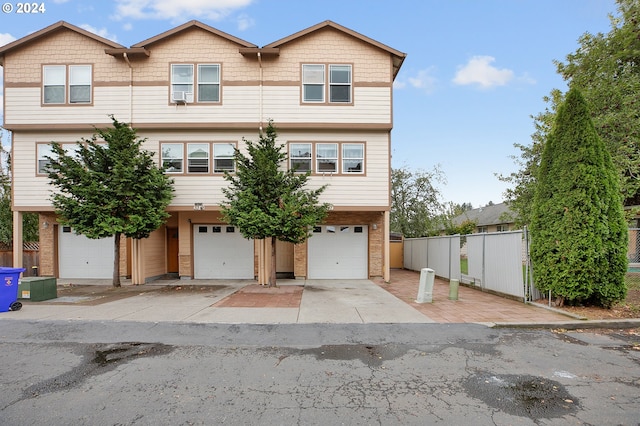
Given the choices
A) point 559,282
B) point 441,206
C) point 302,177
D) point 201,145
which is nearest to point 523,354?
point 559,282

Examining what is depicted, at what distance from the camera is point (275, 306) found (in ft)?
28.4

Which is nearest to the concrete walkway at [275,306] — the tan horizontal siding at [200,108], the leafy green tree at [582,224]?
the leafy green tree at [582,224]

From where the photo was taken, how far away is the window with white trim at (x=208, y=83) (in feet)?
42.8

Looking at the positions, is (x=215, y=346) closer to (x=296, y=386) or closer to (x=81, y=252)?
(x=296, y=386)

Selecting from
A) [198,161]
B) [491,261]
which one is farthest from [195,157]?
[491,261]

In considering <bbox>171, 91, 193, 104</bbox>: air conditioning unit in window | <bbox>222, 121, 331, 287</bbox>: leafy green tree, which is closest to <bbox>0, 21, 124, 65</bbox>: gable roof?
<bbox>171, 91, 193, 104</bbox>: air conditioning unit in window

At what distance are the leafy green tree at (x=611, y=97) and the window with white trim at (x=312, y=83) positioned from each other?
9.45 m

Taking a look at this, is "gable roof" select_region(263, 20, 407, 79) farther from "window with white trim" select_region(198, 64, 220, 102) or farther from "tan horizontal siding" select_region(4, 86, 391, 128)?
"window with white trim" select_region(198, 64, 220, 102)

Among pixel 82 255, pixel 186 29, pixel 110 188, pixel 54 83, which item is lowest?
pixel 82 255

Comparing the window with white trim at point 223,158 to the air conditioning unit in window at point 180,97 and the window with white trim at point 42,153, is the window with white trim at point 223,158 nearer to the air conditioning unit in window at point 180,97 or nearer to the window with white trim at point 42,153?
the air conditioning unit in window at point 180,97

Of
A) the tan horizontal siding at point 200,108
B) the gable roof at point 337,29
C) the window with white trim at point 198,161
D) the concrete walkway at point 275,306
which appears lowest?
the concrete walkway at point 275,306

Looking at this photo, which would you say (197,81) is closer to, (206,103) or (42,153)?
(206,103)

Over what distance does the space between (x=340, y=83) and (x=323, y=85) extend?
658mm

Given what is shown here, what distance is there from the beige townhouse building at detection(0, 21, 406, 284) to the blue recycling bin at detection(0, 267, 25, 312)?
15.9 ft
